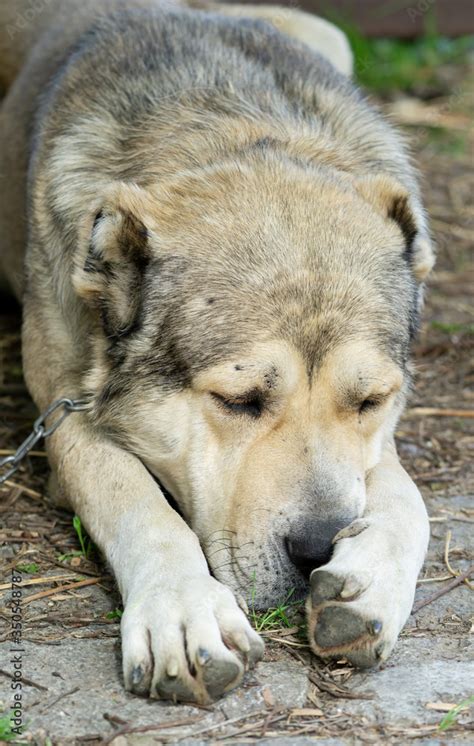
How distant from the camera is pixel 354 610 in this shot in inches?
118

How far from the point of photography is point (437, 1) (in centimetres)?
985

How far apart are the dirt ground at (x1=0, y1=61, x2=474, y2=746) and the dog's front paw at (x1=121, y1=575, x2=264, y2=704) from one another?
63 mm

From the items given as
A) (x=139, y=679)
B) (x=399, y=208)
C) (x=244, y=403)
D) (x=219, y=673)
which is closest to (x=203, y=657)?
(x=219, y=673)

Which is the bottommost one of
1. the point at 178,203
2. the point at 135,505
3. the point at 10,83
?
the point at 10,83

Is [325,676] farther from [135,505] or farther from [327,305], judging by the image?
[327,305]

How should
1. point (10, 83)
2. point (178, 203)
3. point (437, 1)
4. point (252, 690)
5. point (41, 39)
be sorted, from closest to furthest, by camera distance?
1. point (252, 690)
2. point (178, 203)
3. point (41, 39)
4. point (10, 83)
5. point (437, 1)

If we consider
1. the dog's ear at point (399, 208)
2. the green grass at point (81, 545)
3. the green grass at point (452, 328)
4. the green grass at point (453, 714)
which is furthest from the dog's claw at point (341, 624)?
the green grass at point (452, 328)

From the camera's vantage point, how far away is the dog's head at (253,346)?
3.26m

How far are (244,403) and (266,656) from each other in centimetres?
75

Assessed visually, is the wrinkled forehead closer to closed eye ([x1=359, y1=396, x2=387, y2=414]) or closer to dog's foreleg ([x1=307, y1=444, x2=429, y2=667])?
closed eye ([x1=359, y1=396, x2=387, y2=414])

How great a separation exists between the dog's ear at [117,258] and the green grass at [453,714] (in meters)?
1.55

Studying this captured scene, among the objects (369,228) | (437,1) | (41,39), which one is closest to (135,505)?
(369,228)

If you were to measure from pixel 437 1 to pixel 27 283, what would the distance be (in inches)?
260

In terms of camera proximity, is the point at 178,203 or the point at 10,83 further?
the point at 10,83
